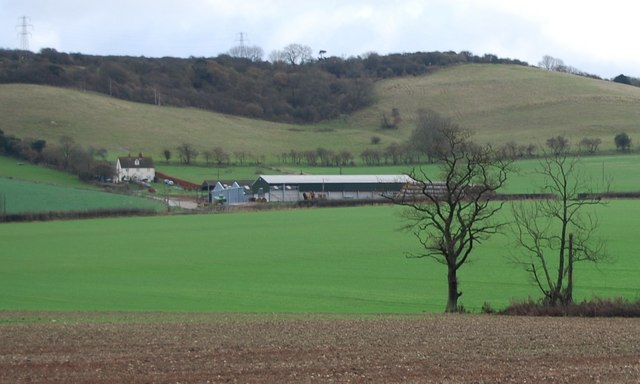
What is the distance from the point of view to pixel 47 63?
614 feet

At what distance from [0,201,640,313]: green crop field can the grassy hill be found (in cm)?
7641

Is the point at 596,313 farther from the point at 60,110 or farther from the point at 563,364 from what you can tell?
the point at 60,110

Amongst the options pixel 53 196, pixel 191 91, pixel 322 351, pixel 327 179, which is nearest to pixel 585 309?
pixel 322 351

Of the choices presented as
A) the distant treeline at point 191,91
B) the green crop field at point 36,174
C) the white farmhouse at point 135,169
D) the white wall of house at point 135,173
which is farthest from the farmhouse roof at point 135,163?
the distant treeline at point 191,91

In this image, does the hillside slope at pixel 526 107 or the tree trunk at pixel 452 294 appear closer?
the tree trunk at pixel 452 294

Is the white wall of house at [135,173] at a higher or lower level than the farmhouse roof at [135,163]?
lower

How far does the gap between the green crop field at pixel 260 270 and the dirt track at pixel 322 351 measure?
926 centimetres

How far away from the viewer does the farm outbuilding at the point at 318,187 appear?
106 meters

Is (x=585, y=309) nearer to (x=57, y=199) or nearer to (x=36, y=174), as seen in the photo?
(x=57, y=199)

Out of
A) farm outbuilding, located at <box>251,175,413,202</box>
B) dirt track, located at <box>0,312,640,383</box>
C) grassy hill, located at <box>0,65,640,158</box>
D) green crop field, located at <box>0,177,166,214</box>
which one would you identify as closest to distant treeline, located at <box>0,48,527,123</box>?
grassy hill, located at <box>0,65,640,158</box>

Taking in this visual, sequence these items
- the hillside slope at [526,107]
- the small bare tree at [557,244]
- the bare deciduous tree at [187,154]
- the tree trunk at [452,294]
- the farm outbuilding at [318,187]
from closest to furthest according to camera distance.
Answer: the tree trunk at [452,294] → the small bare tree at [557,244] → the farm outbuilding at [318,187] → the bare deciduous tree at [187,154] → the hillside slope at [526,107]

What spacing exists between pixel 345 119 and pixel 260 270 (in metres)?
140

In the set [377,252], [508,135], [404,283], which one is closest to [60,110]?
[508,135]

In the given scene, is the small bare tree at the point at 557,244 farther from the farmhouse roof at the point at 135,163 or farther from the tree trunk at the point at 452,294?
the farmhouse roof at the point at 135,163
